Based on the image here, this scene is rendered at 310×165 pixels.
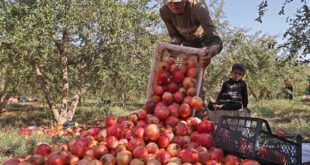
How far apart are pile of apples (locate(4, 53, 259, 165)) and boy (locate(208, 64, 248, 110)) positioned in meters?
1.43

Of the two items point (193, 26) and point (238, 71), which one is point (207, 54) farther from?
point (238, 71)

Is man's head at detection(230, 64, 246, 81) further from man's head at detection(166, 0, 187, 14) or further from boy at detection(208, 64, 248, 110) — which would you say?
man's head at detection(166, 0, 187, 14)

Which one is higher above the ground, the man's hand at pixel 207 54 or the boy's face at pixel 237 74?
the man's hand at pixel 207 54

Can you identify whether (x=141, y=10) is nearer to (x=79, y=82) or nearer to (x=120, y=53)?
(x=120, y=53)

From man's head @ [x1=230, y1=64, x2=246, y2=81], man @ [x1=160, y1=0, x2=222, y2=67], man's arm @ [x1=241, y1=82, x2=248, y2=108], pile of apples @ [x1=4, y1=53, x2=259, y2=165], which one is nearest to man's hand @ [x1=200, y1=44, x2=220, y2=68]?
man @ [x1=160, y1=0, x2=222, y2=67]

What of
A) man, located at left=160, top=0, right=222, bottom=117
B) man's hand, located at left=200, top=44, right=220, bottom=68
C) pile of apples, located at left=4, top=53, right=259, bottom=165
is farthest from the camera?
man, located at left=160, top=0, right=222, bottom=117

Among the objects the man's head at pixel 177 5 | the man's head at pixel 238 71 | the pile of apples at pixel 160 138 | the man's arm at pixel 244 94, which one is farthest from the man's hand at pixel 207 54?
the man's arm at pixel 244 94

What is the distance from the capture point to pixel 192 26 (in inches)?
192

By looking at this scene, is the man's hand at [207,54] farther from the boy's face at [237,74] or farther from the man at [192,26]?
the boy's face at [237,74]

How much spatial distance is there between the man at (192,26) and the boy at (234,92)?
4.03ft

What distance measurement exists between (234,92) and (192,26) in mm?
1685

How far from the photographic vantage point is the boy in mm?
5969

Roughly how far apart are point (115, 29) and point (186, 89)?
7.23 metres

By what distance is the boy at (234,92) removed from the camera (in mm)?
5969
